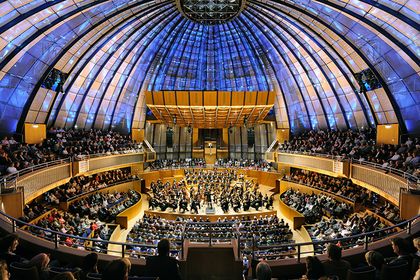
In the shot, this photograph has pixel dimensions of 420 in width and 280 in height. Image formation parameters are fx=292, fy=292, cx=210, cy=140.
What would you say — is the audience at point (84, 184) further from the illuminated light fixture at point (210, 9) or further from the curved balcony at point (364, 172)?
the curved balcony at point (364, 172)

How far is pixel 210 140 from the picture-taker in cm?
4078

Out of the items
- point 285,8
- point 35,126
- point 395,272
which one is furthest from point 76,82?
point 395,272

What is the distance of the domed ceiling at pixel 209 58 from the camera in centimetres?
1719

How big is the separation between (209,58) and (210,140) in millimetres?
11028

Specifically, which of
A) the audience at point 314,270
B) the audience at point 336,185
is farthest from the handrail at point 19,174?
the audience at point 336,185

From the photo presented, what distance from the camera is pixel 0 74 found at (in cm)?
1842

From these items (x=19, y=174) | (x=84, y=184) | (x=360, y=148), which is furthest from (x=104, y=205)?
(x=360, y=148)

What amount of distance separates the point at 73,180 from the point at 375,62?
2422 cm

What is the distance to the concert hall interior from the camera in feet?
22.2

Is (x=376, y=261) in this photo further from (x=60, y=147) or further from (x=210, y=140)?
(x=210, y=140)

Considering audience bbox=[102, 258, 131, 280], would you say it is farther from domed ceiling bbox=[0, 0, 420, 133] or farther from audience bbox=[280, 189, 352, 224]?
audience bbox=[280, 189, 352, 224]

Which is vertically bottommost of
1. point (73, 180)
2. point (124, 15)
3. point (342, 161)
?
point (73, 180)

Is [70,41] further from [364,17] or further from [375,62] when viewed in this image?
[375,62]

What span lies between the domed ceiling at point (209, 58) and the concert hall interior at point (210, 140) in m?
0.14
